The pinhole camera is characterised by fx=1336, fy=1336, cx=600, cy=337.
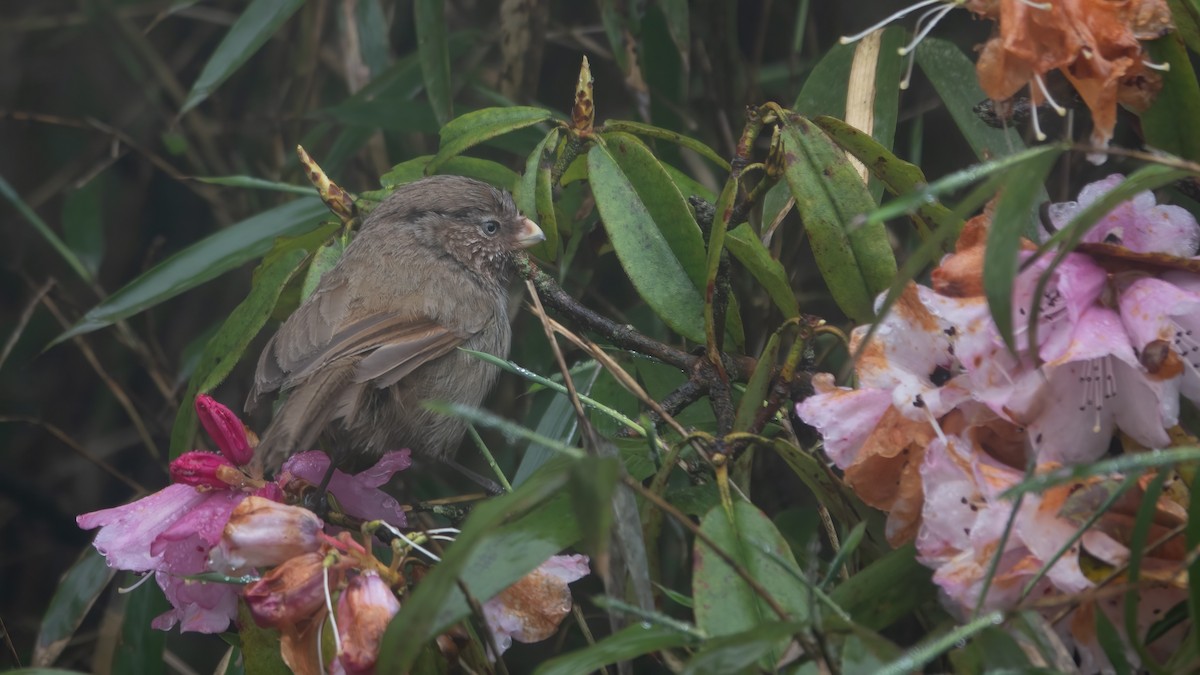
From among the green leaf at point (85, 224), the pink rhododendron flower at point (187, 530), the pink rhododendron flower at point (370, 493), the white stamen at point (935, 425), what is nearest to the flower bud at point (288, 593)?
the pink rhododendron flower at point (187, 530)

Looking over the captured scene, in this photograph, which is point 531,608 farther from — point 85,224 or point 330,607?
point 85,224

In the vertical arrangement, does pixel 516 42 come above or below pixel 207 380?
above

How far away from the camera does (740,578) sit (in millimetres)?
1337

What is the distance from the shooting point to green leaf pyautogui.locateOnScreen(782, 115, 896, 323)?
5.44 ft

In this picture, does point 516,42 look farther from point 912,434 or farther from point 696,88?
point 912,434

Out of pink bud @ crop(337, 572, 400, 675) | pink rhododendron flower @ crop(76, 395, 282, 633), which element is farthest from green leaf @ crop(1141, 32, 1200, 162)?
pink rhododendron flower @ crop(76, 395, 282, 633)

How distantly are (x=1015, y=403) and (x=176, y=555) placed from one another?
3.23 feet

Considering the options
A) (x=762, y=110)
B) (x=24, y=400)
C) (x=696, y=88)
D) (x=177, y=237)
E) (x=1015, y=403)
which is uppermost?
(x=762, y=110)

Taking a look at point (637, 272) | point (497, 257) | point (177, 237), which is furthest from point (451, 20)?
point (637, 272)

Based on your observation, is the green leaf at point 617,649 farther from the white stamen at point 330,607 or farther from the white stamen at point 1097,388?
the white stamen at point 1097,388

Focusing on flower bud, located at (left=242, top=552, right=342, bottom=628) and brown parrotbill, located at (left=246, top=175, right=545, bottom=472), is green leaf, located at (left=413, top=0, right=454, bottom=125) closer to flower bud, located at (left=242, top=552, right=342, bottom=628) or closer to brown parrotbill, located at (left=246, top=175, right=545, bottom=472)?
brown parrotbill, located at (left=246, top=175, right=545, bottom=472)

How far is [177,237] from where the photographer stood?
442 centimetres

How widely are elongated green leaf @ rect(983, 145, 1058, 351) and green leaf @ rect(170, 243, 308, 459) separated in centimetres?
127

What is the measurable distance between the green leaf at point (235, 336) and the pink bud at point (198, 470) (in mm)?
441
